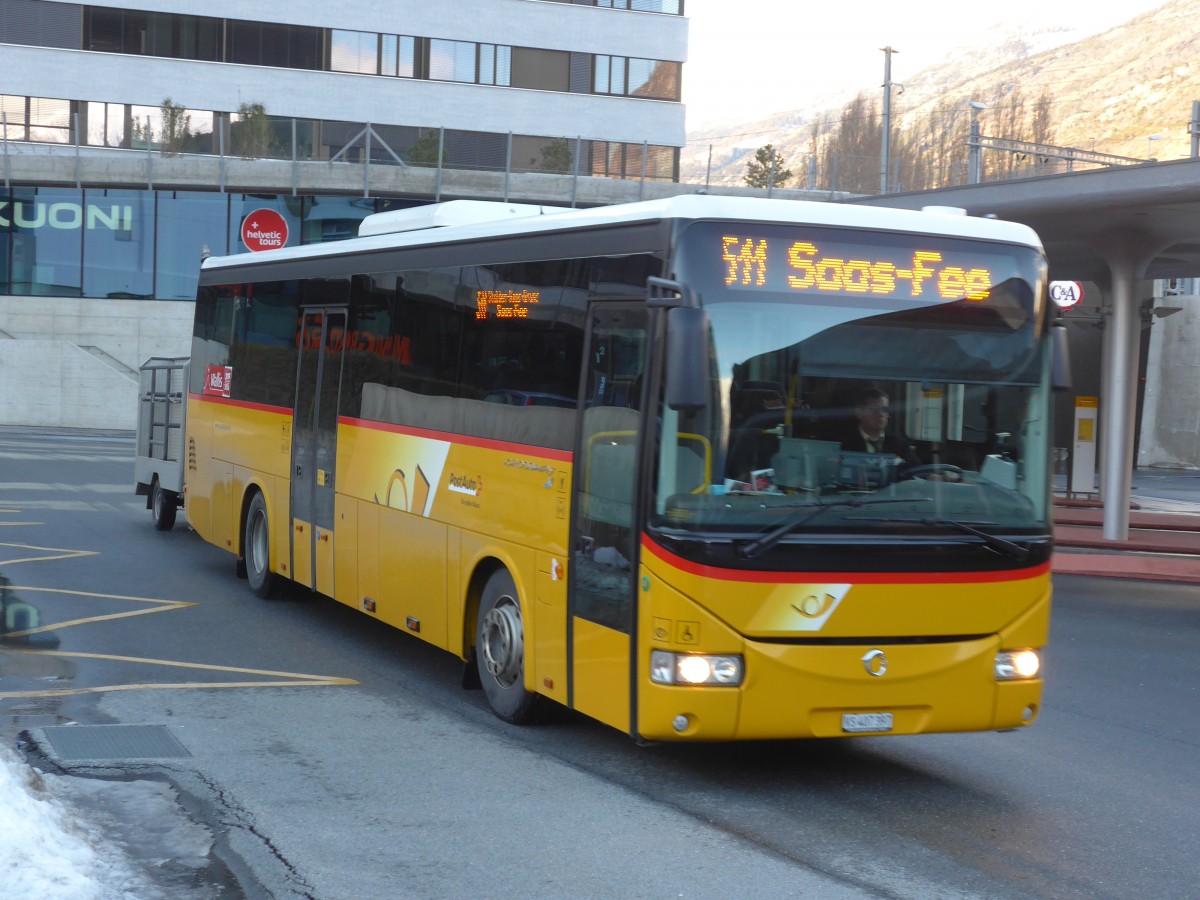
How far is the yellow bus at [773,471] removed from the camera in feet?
22.2

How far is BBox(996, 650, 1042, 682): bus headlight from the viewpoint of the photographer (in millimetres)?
7234

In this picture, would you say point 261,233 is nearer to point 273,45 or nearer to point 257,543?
point 257,543

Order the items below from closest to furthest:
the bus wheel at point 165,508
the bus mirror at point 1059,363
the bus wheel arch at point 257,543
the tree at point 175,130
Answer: the bus mirror at point 1059,363
the bus wheel arch at point 257,543
the bus wheel at point 165,508
the tree at point 175,130

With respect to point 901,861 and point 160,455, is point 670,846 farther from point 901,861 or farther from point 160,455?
point 160,455

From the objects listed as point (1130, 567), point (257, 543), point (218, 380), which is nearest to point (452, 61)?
point (1130, 567)

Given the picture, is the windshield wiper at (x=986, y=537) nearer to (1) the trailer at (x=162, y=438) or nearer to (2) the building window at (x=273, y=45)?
(1) the trailer at (x=162, y=438)

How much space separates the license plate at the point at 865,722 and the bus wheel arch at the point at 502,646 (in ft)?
6.46

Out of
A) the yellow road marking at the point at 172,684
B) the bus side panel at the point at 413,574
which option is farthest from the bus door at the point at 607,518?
the yellow road marking at the point at 172,684

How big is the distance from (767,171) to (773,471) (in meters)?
51.1

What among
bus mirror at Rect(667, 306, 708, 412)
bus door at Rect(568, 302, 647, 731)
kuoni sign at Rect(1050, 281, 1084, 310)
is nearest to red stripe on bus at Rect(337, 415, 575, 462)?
bus door at Rect(568, 302, 647, 731)

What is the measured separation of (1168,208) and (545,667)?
1388 cm

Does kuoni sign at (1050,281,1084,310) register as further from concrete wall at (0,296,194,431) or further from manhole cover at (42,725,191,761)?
manhole cover at (42,725,191,761)

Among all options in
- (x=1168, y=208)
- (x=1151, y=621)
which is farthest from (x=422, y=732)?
(x=1168, y=208)

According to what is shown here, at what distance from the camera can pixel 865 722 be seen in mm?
6961
